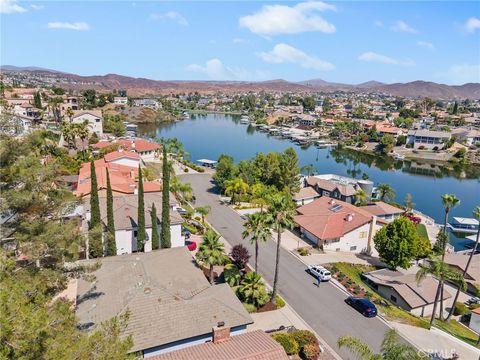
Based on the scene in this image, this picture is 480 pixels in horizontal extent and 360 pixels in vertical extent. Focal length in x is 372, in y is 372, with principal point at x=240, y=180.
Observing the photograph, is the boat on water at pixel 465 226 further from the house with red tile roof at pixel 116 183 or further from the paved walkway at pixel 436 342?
the house with red tile roof at pixel 116 183

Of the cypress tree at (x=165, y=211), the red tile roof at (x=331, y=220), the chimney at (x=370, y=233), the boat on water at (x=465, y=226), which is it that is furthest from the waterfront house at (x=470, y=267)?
the cypress tree at (x=165, y=211)

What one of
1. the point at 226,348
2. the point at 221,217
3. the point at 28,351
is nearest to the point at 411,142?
the point at 221,217

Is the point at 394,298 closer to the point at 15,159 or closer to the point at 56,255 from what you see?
the point at 56,255

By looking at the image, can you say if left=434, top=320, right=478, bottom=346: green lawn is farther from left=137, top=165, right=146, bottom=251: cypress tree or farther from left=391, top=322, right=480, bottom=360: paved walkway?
left=137, top=165, right=146, bottom=251: cypress tree

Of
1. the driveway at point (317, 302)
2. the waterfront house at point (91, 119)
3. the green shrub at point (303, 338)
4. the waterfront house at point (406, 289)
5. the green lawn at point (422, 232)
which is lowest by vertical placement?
the waterfront house at point (406, 289)

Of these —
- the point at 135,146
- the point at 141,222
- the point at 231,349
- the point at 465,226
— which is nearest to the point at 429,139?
the point at 465,226

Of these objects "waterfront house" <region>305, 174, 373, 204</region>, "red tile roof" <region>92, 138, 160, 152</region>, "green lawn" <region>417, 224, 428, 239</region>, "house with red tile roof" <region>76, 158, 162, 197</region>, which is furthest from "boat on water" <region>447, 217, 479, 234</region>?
"red tile roof" <region>92, 138, 160, 152</region>

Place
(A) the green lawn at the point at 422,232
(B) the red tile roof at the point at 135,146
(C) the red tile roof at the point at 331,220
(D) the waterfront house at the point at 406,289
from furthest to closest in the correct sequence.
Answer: (B) the red tile roof at the point at 135,146 → (A) the green lawn at the point at 422,232 → (C) the red tile roof at the point at 331,220 → (D) the waterfront house at the point at 406,289

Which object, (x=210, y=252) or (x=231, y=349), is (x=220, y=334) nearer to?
(x=231, y=349)
